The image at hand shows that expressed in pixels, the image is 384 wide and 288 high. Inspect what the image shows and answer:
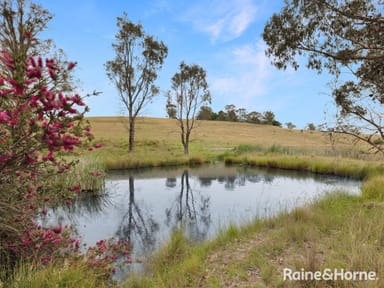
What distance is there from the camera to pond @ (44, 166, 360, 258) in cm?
509

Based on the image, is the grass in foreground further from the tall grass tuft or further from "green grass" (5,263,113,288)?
the tall grass tuft

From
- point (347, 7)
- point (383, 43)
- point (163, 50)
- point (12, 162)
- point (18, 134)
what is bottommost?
point (12, 162)

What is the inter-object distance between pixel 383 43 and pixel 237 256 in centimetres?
A: 446

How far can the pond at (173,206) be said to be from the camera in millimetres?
5094

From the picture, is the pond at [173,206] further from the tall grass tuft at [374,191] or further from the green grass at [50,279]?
the green grass at [50,279]

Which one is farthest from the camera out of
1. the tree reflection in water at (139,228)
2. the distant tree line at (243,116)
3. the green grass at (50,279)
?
the distant tree line at (243,116)

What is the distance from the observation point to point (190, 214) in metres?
6.39

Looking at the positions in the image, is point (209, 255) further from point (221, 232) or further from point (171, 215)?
point (171, 215)

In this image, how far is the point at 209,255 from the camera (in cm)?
352

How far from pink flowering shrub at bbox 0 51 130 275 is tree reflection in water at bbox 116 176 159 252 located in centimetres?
126

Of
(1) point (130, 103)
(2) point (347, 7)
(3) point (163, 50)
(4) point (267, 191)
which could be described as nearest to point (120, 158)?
(1) point (130, 103)

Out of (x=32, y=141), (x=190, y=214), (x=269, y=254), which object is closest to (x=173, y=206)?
(x=190, y=214)

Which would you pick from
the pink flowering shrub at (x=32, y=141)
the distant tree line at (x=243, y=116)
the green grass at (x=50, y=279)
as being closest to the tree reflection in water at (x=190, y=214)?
the pink flowering shrub at (x=32, y=141)

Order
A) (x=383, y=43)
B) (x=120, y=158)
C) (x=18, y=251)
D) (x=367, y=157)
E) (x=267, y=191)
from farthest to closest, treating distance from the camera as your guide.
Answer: (x=120, y=158) → (x=367, y=157) → (x=267, y=191) → (x=383, y=43) → (x=18, y=251)
